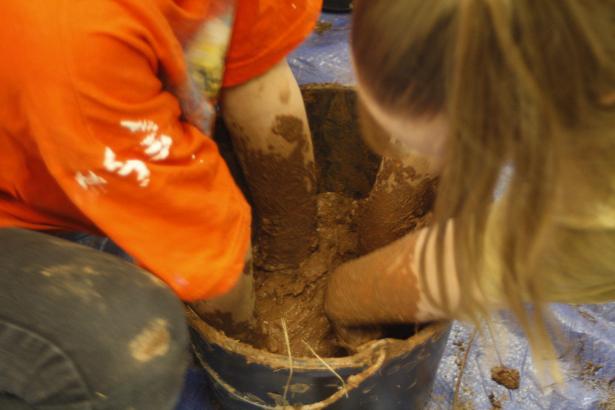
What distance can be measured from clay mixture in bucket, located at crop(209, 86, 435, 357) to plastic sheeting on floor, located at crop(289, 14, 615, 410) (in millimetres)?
169

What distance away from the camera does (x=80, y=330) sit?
613 mm

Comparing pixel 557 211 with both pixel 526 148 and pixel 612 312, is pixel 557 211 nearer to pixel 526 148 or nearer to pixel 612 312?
pixel 526 148

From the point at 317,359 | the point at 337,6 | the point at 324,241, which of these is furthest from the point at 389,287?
the point at 337,6

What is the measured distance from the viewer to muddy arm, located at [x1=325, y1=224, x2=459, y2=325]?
678mm

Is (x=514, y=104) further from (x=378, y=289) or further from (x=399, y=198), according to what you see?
(x=399, y=198)

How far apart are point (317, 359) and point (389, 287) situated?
0.12m

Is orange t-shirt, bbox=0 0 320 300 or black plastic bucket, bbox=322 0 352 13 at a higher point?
orange t-shirt, bbox=0 0 320 300

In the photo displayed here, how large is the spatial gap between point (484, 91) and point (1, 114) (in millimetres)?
448

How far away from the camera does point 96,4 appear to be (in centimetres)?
53

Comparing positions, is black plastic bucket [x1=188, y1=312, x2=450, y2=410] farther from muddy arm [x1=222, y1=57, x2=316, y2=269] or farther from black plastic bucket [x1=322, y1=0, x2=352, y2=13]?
black plastic bucket [x1=322, y1=0, x2=352, y2=13]

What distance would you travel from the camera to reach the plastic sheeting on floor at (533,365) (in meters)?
0.99

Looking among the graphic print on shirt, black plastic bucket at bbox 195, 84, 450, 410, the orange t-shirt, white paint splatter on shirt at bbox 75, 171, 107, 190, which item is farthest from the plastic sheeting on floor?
white paint splatter on shirt at bbox 75, 171, 107, 190

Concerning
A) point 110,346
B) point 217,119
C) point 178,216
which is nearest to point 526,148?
point 178,216

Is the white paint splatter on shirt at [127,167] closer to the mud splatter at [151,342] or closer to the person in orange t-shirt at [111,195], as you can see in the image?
the person in orange t-shirt at [111,195]
